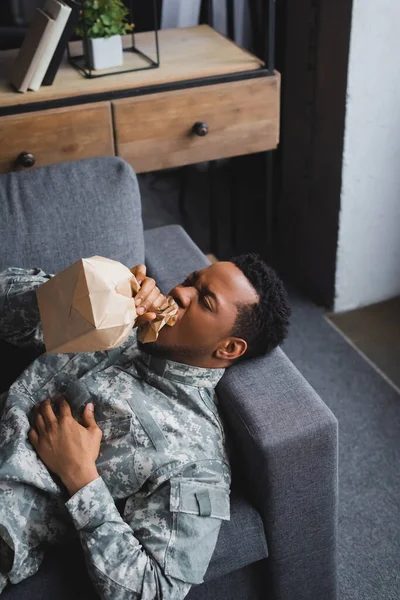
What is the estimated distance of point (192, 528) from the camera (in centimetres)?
119

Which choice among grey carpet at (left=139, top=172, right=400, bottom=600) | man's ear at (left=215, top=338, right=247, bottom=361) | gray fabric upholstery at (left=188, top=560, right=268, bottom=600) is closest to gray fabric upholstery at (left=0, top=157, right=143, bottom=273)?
man's ear at (left=215, top=338, right=247, bottom=361)

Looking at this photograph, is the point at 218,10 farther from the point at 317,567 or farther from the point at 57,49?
the point at 317,567

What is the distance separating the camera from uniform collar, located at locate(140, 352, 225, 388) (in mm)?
1334

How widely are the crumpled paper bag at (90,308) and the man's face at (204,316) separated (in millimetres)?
111

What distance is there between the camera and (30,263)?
1518mm

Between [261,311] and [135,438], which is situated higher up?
[261,311]

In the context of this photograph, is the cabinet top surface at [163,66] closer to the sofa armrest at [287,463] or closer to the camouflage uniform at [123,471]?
the camouflage uniform at [123,471]

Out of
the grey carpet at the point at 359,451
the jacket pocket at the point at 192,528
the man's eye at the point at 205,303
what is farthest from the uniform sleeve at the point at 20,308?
the grey carpet at the point at 359,451

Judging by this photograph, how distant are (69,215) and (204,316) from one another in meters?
0.41

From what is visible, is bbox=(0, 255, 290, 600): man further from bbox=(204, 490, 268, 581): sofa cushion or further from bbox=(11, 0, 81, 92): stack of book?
bbox=(11, 0, 81, 92): stack of book

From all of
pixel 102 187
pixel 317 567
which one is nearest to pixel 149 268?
pixel 102 187

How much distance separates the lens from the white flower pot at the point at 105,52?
1.89 m

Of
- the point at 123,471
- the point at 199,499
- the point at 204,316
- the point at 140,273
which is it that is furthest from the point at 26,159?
the point at 199,499

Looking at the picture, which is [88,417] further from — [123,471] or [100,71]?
[100,71]
